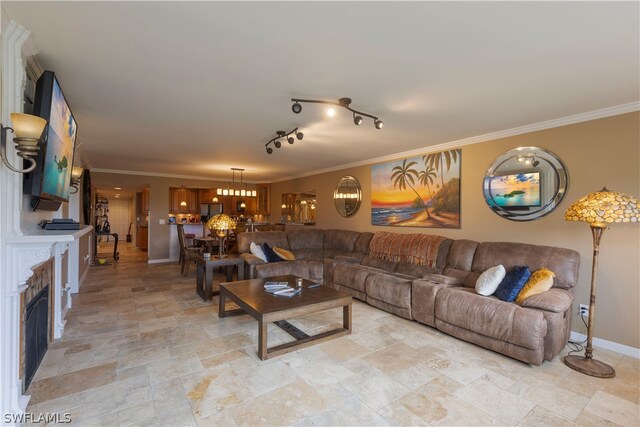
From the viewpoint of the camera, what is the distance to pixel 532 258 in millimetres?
3309

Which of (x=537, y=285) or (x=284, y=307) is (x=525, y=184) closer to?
(x=537, y=285)

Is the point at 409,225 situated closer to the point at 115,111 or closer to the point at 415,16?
the point at 415,16

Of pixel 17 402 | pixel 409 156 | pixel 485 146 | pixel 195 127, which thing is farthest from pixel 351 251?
pixel 17 402

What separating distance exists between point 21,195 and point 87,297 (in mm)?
3467

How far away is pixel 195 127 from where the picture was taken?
3.77 meters

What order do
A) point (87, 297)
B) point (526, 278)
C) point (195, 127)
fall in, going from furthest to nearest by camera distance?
point (87, 297) → point (195, 127) → point (526, 278)

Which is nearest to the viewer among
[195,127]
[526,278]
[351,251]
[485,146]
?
[526,278]

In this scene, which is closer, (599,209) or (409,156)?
(599,209)

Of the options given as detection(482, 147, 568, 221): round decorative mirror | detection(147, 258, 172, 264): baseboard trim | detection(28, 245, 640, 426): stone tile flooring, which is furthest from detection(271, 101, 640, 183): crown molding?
detection(147, 258, 172, 264): baseboard trim

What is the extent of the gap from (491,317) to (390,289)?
1277 mm

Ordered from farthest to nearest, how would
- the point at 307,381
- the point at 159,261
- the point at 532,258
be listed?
the point at 159,261 < the point at 532,258 < the point at 307,381

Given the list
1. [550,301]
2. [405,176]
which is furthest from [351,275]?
[550,301]

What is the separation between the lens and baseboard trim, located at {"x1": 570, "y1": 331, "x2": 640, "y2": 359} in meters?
2.91

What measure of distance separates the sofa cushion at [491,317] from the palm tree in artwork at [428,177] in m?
1.96
